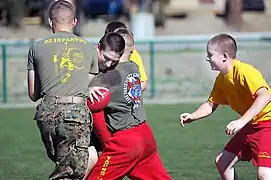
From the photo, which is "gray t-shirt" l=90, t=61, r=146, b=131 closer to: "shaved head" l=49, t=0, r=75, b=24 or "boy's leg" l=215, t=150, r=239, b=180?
Answer: "shaved head" l=49, t=0, r=75, b=24

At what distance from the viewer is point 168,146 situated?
12281 mm

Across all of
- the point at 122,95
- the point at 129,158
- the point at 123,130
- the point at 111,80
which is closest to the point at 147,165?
the point at 129,158

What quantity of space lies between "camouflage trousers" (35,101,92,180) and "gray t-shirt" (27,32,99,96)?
0.14m

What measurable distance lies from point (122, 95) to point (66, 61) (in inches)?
21.9

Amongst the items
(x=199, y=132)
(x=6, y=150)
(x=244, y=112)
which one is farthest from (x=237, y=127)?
(x=199, y=132)

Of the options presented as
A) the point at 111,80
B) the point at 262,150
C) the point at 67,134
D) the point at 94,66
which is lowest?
the point at 262,150

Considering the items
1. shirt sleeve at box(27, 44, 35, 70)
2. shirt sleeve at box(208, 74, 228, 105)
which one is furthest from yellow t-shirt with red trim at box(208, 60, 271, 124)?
shirt sleeve at box(27, 44, 35, 70)

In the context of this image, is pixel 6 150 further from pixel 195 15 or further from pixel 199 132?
pixel 195 15

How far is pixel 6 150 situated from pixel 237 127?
5.85 m

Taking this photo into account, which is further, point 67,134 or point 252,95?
point 252,95

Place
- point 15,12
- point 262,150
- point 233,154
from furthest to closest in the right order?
point 15,12, point 233,154, point 262,150

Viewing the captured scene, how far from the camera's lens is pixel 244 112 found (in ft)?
25.1

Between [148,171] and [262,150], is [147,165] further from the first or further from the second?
[262,150]

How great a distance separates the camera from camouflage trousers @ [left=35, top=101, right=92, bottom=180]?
23.4 feet
